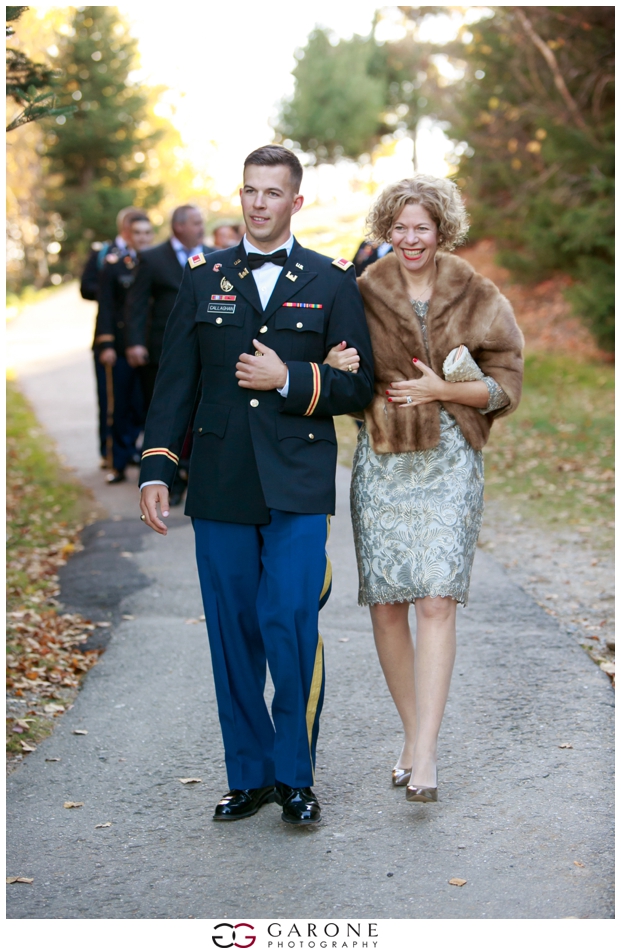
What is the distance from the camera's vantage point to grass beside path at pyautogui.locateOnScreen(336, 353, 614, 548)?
10180 mm

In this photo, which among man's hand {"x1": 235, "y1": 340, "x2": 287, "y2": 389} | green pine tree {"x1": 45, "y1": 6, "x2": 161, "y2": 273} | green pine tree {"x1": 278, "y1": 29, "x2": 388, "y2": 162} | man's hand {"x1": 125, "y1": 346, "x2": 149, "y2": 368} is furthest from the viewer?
green pine tree {"x1": 278, "y1": 29, "x2": 388, "y2": 162}

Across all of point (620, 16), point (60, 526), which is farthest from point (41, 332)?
point (620, 16)

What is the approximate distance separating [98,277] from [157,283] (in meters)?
1.82

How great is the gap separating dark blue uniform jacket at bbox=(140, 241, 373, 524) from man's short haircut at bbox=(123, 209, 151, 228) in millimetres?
6800

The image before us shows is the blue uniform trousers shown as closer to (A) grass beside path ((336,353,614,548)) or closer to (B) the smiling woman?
(B) the smiling woman

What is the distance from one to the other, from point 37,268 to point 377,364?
44459 millimetres

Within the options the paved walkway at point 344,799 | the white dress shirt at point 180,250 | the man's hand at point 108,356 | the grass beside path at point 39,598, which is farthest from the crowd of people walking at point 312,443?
the man's hand at point 108,356

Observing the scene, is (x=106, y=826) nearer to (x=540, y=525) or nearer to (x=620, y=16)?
(x=620, y=16)

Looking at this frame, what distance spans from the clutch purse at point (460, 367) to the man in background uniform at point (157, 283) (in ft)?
17.2

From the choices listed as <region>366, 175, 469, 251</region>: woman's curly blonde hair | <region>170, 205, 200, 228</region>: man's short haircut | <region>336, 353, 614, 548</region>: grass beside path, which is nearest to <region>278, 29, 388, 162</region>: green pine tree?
<region>336, 353, 614, 548</region>: grass beside path

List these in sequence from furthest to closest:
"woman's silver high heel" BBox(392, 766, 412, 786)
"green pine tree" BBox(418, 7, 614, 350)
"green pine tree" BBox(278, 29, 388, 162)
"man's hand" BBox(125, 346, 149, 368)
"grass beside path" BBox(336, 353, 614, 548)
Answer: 1. "green pine tree" BBox(278, 29, 388, 162)
2. "green pine tree" BBox(418, 7, 614, 350)
3. "grass beside path" BBox(336, 353, 614, 548)
4. "man's hand" BBox(125, 346, 149, 368)
5. "woman's silver high heel" BBox(392, 766, 412, 786)

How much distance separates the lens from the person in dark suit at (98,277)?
10.8 metres

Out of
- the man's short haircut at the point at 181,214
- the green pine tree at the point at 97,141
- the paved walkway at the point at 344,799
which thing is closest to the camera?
the paved walkway at the point at 344,799
